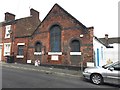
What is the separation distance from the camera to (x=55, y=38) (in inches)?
758

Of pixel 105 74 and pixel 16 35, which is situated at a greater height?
pixel 16 35

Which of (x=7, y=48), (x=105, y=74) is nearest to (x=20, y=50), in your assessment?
(x=7, y=48)

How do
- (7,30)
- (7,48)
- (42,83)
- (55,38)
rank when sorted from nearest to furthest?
(42,83)
(55,38)
(7,48)
(7,30)

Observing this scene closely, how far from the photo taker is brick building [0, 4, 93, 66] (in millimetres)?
16797

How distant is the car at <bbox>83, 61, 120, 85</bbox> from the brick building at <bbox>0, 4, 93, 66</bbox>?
564 centimetres

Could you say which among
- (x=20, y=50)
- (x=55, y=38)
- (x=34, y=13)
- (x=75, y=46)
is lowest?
(x=20, y=50)

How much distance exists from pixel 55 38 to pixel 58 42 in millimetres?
695

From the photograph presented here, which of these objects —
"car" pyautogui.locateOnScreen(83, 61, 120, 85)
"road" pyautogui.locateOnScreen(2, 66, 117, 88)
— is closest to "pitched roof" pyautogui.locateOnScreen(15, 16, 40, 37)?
"road" pyautogui.locateOnScreen(2, 66, 117, 88)

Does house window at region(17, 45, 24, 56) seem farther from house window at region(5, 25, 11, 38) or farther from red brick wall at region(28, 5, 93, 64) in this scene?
house window at region(5, 25, 11, 38)

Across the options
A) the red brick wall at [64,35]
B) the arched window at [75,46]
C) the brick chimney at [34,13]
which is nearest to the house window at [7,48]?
the red brick wall at [64,35]

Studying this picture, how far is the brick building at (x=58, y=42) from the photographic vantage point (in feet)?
55.1

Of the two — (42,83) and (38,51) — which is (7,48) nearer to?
(38,51)

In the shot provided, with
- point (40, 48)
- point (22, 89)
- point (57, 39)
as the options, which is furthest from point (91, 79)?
point (40, 48)

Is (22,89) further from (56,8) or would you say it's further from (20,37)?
(20,37)
